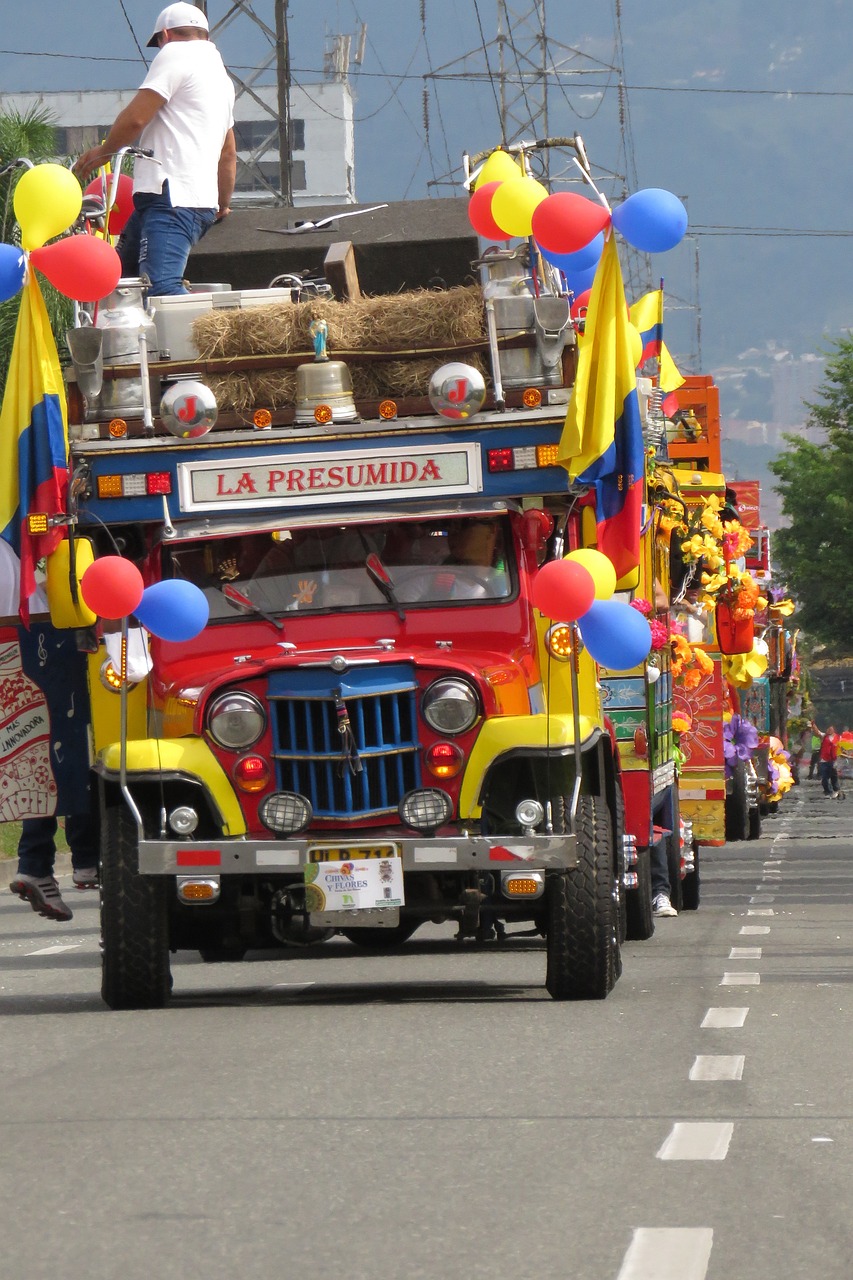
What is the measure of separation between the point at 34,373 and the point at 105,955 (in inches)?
105

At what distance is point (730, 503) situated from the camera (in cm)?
2275

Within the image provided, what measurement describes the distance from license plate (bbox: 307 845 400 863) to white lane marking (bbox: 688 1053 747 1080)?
2010 mm

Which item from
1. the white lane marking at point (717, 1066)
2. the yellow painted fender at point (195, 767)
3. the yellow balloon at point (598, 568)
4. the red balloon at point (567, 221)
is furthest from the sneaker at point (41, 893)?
the white lane marking at point (717, 1066)

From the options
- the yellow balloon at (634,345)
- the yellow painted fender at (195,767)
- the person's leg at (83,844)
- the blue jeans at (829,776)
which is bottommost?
the blue jeans at (829,776)

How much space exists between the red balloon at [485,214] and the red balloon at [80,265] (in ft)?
6.52

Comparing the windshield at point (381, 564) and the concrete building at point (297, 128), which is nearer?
the windshield at point (381, 564)

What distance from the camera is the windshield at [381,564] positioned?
1184cm

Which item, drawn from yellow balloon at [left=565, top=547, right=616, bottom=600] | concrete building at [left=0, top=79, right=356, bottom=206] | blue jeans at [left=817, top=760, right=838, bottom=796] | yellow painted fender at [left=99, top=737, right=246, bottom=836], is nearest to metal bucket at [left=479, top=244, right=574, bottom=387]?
yellow balloon at [left=565, top=547, right=616, bottom=600]

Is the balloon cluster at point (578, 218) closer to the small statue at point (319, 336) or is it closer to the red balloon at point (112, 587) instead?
the small statue at point (319, 336)

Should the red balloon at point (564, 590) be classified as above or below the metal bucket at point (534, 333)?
below

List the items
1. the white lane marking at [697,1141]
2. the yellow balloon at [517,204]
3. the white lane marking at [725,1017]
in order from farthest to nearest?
the yellow balloon at [517,204] → the white lane marking at [725,1017] → the white lane marking at [697,1141]

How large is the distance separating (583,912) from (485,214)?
3.58 metres

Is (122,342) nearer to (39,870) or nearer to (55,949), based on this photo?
(39,870)

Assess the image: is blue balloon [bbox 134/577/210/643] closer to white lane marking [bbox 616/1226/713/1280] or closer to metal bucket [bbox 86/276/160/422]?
metal bucket [bbox 86/276/160/422]
